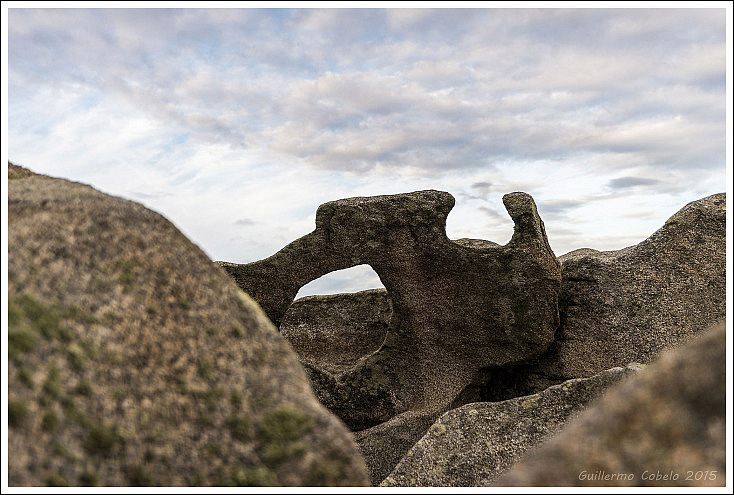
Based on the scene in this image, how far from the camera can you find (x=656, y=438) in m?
1.92

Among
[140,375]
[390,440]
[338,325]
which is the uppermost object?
[140,375]

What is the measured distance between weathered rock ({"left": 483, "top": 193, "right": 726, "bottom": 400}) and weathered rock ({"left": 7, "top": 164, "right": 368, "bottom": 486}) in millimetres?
6238

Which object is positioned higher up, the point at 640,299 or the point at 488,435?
the point at 640,299

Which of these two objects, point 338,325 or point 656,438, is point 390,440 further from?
point 656,438

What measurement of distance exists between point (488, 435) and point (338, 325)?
19.7 ft

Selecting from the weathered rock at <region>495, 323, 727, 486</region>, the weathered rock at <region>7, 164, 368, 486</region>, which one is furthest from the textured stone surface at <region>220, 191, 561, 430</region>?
the weathered rock at <region>495, 323, 727, 486</region>

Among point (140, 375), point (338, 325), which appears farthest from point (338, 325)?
point (140, 375)

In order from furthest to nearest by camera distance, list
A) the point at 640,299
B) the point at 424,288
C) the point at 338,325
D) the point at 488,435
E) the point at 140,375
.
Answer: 1. the point at 338,325
2. the point at 424,288
3. the point at 640,299
4. the point at 488,435
5. the point at 140,375

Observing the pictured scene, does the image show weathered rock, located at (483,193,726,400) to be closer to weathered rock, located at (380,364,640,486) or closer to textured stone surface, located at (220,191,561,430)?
textured stone surface, located at (220,191,561,430)

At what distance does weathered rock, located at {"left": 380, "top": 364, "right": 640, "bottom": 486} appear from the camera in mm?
5016

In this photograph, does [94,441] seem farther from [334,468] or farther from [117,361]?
[334,468]

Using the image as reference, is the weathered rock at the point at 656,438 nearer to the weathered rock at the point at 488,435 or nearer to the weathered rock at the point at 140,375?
the weathered rock at the point at 140,375

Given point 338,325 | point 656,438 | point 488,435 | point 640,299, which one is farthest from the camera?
point 338,325

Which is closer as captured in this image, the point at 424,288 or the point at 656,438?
the point at 656,438
